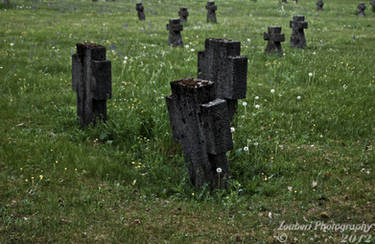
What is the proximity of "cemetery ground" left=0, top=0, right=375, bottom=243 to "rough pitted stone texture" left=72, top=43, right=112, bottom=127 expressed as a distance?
0.26 m

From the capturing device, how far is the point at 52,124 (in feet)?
22.4

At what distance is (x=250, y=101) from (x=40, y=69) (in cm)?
513

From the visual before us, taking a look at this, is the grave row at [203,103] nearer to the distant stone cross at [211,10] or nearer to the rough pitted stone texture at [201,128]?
→ the rough pitted stone texture at [201,128]

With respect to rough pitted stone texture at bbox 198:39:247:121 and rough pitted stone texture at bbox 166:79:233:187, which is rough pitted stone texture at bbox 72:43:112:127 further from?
rough pitted stone texture at bbox 166:79:233:187

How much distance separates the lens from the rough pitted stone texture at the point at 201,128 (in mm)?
4547

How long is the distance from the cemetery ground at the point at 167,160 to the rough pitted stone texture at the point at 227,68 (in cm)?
60

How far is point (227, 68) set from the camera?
6.18 m

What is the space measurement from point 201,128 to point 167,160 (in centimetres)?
131

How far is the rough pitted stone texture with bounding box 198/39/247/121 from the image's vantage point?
6.12 m

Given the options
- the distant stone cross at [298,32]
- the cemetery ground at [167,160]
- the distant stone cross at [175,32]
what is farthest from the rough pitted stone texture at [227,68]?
the distant stone cross at [298,32]

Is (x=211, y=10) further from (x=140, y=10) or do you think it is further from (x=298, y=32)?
(x=298, y=32)

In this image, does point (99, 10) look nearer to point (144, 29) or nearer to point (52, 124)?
point (144, 29)

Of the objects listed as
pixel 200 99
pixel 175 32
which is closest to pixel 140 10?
pixel 175 32

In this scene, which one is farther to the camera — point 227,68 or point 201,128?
point 227,68
